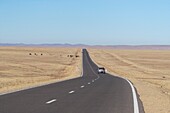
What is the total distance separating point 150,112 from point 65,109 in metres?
3.35

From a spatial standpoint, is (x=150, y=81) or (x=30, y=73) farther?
(x=30, y=73)

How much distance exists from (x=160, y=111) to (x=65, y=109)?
3960 millimetres

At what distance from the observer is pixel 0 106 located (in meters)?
15.0

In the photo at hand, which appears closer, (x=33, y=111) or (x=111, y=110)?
(x=33, y=111)

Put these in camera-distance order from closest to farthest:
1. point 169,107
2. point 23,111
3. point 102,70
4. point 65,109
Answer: point 23,111 → point 65,109 → point 169,107 → point 102,70

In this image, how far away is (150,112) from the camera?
15.5m

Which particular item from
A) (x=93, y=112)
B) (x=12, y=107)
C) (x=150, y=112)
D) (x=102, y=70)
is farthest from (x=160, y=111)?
(x=102, y=70)

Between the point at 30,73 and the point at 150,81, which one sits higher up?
the point at 30,73

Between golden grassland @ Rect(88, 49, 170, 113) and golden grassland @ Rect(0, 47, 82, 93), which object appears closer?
golden grassland @ Rect(88, 49, 170, 113)

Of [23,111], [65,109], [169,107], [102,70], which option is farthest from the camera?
[102,70]

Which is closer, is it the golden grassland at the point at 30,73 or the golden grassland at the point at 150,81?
the golden grassland at the point at 150,81

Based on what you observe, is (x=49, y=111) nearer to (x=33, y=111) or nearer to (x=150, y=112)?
(x=33, y=111)

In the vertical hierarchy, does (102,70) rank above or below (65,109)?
below

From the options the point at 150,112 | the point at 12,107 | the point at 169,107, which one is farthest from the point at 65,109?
the point at 169,107
